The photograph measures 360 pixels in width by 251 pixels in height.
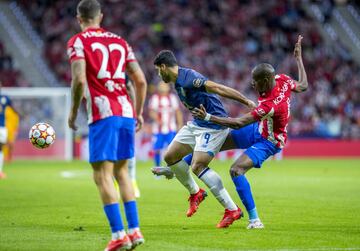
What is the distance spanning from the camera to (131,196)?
772 centimetres

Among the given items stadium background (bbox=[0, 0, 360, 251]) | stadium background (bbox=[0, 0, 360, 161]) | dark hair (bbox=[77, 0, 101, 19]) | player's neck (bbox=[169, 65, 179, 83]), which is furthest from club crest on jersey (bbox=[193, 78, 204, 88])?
stadium background (bbox=[0, 0, 360, 161])

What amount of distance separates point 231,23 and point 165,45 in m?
3.64

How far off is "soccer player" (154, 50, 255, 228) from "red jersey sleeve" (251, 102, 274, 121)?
6.7 inches

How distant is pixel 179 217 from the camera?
430 inches

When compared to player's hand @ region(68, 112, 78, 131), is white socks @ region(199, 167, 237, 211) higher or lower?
lower

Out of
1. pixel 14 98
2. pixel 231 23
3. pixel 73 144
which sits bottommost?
pixel 73 144

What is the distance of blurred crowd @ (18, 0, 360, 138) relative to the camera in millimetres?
31719

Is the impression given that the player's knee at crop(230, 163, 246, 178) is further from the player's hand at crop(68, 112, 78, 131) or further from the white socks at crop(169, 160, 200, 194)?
the player's hand at crop(68, 112, 78, 131)

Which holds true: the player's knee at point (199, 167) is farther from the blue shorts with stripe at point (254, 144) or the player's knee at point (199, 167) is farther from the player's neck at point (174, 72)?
the player's neck at point (174, 72)

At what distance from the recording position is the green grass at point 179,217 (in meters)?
8.22

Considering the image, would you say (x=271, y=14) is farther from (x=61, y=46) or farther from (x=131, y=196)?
(x=131, y=196)

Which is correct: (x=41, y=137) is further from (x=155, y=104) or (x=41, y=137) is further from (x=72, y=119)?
(x=155, y=104)

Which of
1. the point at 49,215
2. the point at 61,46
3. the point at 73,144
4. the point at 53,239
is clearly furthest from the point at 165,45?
the point at 53,239

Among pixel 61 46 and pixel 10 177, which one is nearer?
pixel 10 177
